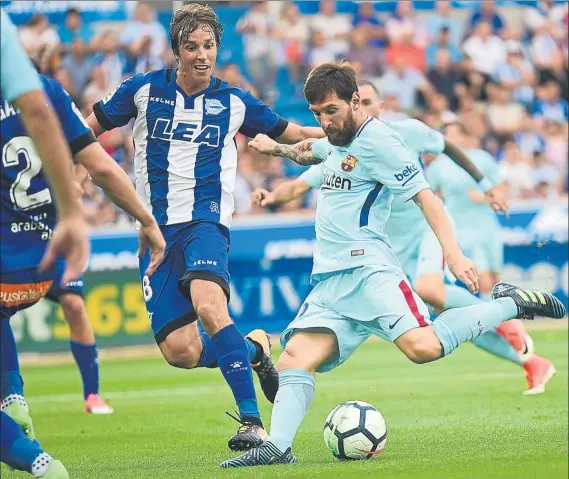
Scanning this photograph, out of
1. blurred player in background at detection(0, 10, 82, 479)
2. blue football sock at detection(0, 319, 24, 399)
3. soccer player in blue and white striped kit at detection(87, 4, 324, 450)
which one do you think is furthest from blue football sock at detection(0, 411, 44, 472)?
soccer player in blue and white striped kit at detection(87, 4, 324, 450)

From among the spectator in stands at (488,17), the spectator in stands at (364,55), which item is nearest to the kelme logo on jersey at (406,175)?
the spectator in stands at (364,55)

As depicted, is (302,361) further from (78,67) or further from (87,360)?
(78,67)

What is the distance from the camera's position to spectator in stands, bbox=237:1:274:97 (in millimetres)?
19406

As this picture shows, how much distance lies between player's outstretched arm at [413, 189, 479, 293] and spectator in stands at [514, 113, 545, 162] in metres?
14.3

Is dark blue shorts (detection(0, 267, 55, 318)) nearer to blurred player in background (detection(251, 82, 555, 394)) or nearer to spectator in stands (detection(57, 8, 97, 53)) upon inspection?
blurred player in background (detection(251, 82, 555, 394))

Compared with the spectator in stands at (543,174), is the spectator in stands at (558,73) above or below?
above

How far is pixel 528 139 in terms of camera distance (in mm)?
20469

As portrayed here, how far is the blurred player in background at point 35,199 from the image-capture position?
4047mm

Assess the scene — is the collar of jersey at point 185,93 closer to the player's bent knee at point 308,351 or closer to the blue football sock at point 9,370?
the player's bent knee at point 308,351

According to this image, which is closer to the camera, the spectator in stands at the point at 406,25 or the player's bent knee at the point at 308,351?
the player's bent knee at the point at 308,351

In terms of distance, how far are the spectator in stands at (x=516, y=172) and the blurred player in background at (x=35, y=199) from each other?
13534 millimetres

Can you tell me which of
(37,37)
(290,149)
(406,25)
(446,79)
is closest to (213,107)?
(290,149)

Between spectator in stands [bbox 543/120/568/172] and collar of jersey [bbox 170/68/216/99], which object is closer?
collar of jersey [bbox 170/68/216/99]

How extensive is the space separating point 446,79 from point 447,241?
576 inches
